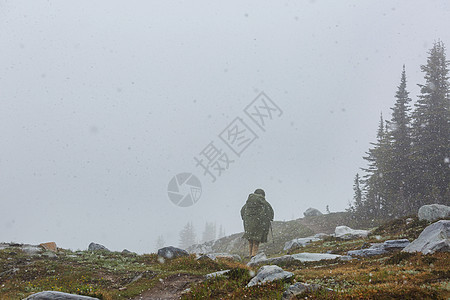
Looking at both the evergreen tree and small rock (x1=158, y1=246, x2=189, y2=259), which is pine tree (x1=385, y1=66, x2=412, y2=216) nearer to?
small rock (x1=158, y1=246, x2=189, y2=259)

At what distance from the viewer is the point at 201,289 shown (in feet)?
34.5

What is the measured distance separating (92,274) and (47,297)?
593 centimetres

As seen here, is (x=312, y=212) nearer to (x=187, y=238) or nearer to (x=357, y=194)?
(x=357, y=194)

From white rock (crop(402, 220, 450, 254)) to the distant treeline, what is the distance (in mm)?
21907

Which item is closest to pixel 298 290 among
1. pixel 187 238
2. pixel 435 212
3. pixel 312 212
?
pixel 435 212

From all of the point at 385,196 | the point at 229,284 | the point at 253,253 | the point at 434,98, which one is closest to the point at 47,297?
the point at 229,284

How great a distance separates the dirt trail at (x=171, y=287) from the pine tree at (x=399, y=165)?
33576mm

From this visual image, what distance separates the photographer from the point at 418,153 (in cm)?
3609

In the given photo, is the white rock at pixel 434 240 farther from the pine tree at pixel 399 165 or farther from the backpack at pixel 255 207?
the pine tree at pixel 399 165

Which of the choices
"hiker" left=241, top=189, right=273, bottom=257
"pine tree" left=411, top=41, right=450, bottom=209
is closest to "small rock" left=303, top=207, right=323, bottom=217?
"pine tree" left=411, top=41, right=450, bottom=209

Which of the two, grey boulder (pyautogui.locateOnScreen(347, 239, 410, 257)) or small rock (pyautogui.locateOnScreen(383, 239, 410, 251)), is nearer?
grey boulder (pyautogui.locateOnScreen(347, 239, 410, 257))

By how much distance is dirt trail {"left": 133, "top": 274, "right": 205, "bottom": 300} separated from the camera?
1095 centimetres

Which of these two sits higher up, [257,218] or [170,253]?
[257,218]

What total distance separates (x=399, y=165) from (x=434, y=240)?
28.1 m
